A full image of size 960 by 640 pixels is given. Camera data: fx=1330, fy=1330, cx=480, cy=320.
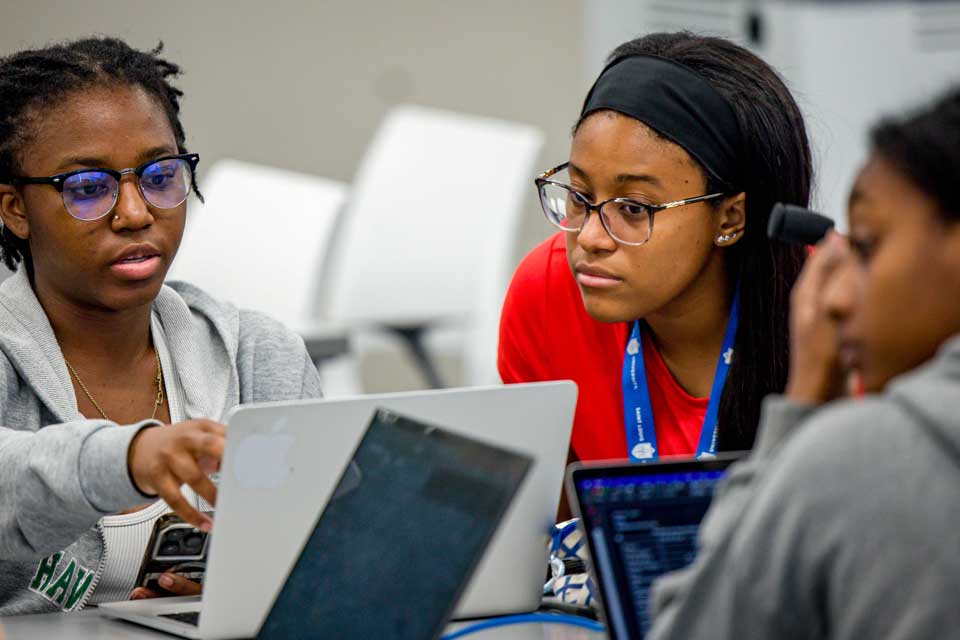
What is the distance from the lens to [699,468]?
46.0 inches

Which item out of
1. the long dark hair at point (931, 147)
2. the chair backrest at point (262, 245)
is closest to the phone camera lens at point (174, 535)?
the long dark hair at point (931, 147)

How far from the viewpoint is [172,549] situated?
58.6 inches

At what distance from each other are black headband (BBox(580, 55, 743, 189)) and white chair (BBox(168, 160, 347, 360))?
2.01 m

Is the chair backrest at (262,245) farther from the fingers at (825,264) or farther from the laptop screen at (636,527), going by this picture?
the fingers at (825,264)

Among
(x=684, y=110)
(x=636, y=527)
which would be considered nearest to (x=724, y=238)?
(x=684, y=110)

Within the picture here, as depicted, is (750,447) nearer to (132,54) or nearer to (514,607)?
(514,607)

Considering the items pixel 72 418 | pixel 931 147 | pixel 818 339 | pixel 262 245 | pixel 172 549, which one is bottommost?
pixel 262 245

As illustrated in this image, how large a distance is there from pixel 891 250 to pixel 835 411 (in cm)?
11

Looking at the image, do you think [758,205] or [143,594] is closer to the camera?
[143,594]

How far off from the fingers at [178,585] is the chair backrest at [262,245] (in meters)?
2.15

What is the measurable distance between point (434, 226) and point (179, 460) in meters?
3.01

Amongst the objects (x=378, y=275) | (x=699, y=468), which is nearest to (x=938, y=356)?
(x=699, y=468)

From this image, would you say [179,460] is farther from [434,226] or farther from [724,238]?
[434,226]

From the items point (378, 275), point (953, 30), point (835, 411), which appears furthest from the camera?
point (953, 30)
